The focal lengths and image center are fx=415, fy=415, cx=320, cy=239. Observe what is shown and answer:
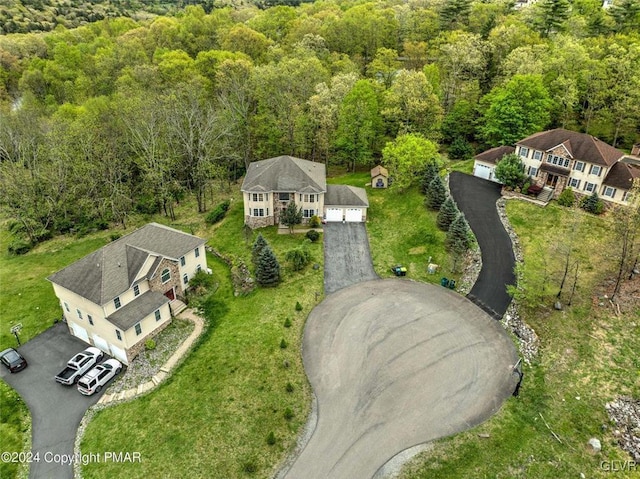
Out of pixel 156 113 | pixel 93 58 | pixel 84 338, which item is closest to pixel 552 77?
pixel 156 113

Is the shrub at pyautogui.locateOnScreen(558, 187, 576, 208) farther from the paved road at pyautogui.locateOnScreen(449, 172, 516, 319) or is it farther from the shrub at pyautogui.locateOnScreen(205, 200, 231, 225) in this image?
the shrub at pyautogui.locateOnScreen(205, 200, 231, 225)

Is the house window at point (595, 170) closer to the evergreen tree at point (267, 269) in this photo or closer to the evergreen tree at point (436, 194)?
the evergreen tree at point (436, 194)

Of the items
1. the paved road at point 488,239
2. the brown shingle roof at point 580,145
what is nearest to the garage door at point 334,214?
the paved road at point 488,239

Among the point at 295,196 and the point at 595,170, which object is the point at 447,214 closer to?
the point at 595,170

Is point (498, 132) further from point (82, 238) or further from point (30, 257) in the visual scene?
point (30, 257)

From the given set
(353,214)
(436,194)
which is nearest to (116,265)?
(353,214)

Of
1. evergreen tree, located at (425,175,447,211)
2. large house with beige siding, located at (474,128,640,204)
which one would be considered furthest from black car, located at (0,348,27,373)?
large house with beige siding, located at (474,128,640,204)

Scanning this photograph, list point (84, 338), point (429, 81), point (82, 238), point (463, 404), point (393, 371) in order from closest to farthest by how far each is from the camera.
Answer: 1. point (463, 404)
2. point (393, 371)
3. point (84, 338)
4. point (82, 238)
5. point (429, 81)
